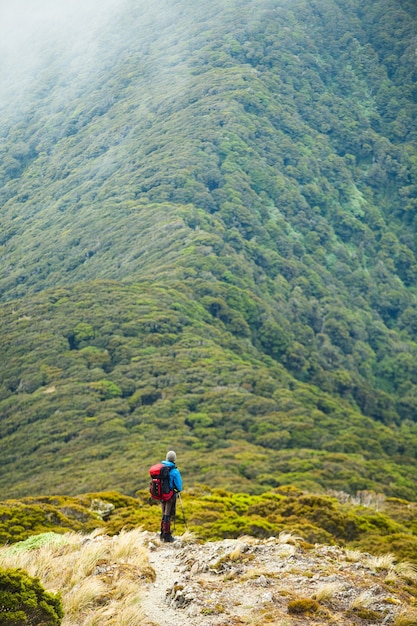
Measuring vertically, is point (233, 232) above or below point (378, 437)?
above

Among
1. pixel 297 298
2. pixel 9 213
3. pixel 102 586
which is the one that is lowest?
pixel 297 298

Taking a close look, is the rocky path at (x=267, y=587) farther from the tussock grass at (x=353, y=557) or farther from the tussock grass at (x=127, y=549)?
the tussock grass at (x=127, y=549)

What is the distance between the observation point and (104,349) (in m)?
96.9

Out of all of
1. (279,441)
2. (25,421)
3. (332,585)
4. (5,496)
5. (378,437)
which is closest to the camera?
(332,585)

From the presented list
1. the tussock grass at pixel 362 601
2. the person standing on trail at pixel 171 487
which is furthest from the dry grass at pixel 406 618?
the person standing on trail at pixel 171 487

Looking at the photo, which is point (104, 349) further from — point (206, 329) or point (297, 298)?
point (297, 298)

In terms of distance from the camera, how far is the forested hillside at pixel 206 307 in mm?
72125

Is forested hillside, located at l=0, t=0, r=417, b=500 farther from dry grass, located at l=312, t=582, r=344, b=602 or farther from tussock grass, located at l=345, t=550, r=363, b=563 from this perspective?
dry grass, located at l=312, t=582, r=344, b=602

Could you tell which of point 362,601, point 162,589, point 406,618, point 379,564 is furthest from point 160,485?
point 406,618

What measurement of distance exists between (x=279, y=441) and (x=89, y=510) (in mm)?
53564

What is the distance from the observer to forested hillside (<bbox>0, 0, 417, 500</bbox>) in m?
72.1

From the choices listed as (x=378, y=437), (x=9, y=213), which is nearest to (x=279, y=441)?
A: (x=378, y=437)

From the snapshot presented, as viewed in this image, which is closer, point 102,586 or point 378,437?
point 102,586

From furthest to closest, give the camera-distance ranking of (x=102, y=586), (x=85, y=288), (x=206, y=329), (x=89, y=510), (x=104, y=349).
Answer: (x=85, y=288) < (x=206, y=329) < (x=104, y=349) < (x=89, y=510) < (x=102, y=586)
